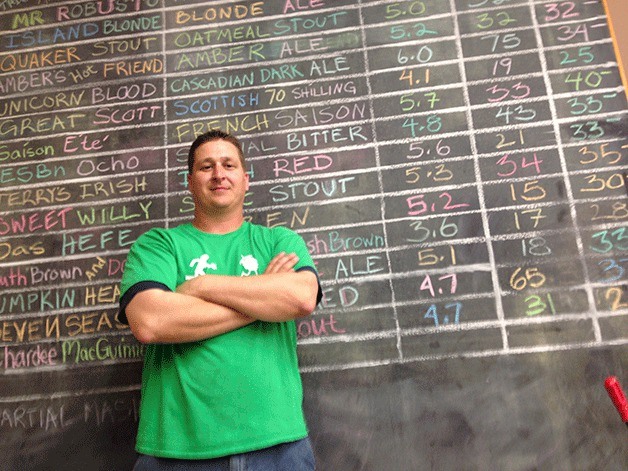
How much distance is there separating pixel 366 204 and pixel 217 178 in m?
0.72

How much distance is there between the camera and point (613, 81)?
2539 millimetres

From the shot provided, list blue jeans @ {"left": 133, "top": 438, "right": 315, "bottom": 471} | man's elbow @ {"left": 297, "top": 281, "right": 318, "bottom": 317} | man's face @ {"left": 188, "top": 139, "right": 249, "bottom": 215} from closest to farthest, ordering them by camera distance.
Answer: blue jeans @ {"left": 133, "top": 438, "right": 315, "bottom": 471}
man's elbow @ {"left": 297, "top": 281, "right": 318, "bottom": 317}
man's face @ {"left": 188, "top": 139, "right": 249, "bottom": 215}

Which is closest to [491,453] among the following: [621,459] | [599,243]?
[621,459]

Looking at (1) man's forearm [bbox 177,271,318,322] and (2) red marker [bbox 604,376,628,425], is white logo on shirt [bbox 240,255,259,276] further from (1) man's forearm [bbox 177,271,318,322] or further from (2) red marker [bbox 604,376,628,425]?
(2) red marker [bbox 604,376,628,425]

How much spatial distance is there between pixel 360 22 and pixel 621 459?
2.12 metres

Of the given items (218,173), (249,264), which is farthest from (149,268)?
(218,173)

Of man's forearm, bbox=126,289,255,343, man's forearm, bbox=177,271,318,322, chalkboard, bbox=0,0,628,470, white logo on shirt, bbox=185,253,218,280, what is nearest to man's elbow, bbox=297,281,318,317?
man's forearm, bbox=177,271,318,322

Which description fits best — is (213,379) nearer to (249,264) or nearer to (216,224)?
(249,264)

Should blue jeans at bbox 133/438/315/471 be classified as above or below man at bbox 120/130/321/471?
below

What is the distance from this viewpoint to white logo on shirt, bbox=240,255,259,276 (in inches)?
76.9

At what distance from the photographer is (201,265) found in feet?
6.43

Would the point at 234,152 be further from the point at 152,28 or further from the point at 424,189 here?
the point at 152,28

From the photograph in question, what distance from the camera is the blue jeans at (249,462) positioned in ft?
5.64

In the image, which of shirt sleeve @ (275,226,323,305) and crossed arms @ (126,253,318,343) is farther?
shirt sleeve @ (275,226,323,305)
